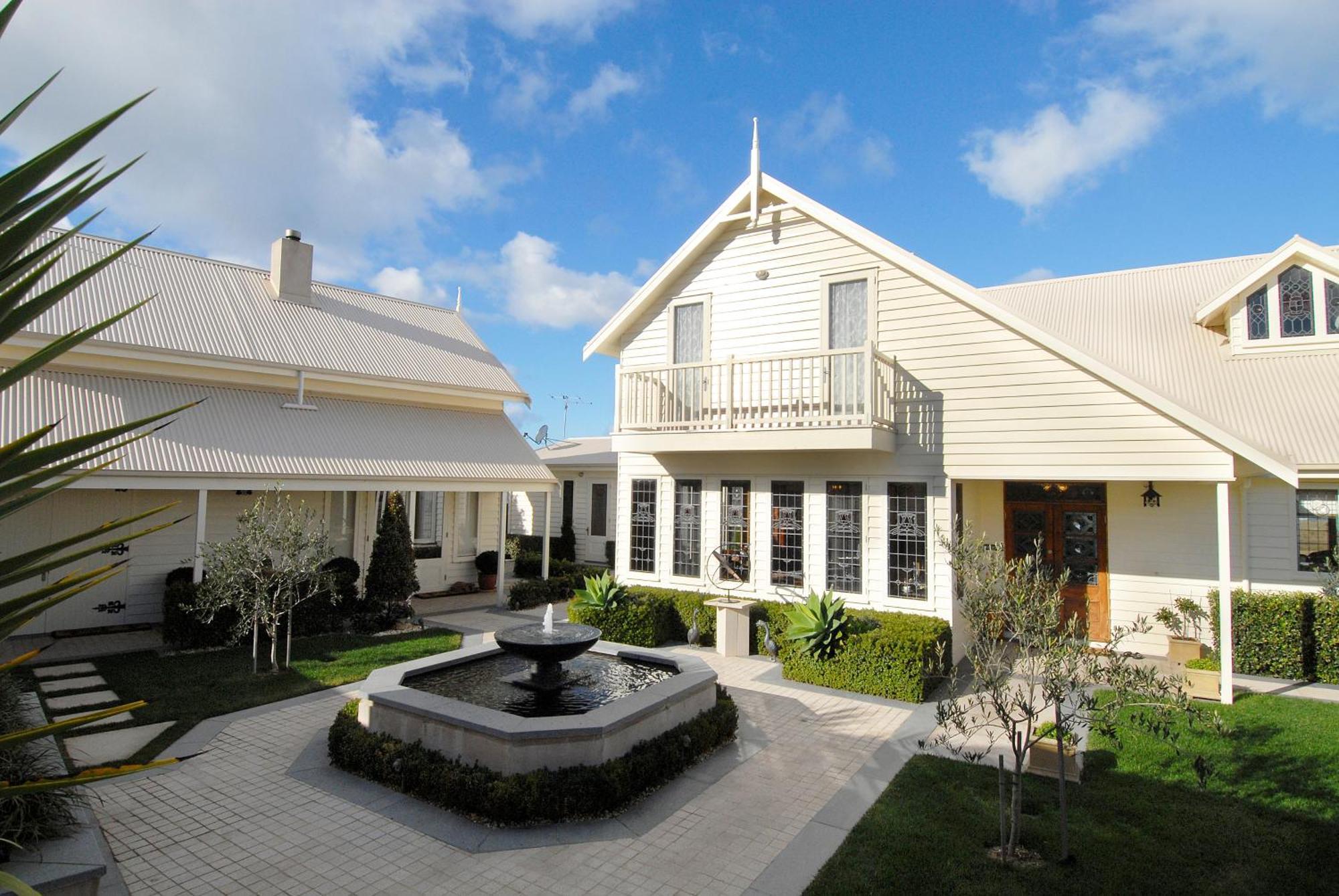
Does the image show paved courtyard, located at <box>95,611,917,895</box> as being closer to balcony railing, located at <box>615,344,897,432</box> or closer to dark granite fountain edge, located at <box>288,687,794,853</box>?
dark granite fountain edge, located at <box>288,687,794,853</box>

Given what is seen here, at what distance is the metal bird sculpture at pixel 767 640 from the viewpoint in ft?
41.8

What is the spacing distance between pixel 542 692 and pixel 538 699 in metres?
0.24

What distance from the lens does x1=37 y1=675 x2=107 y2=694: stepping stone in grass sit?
1062cm

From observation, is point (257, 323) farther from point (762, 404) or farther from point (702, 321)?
point (762, 404)

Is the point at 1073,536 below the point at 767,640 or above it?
above

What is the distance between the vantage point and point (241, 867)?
20.2 feet

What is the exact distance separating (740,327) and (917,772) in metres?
8.91

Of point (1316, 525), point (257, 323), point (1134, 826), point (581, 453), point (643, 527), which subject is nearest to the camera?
point (1134, 826)

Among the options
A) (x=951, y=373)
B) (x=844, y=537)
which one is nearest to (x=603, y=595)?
(x=844, y=537)

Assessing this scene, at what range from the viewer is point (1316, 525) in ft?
40.1

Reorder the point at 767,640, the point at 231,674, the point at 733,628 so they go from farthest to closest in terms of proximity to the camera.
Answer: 1. the point at 733,628
2. the point at 767,640
3. the point at 231,674

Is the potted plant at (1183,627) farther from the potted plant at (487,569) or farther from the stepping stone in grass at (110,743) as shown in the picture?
the potted plant at (487,569)

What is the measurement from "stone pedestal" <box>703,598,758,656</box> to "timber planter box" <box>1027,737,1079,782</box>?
221 inches

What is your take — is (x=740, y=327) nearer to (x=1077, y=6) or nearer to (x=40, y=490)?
(x=1077, y=6)
